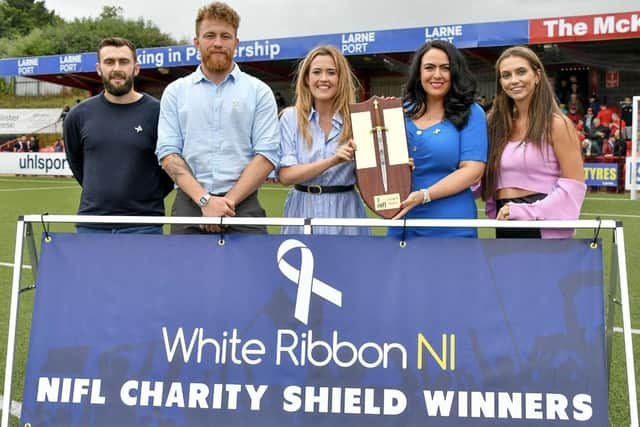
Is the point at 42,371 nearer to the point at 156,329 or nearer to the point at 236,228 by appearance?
the point at 156,329

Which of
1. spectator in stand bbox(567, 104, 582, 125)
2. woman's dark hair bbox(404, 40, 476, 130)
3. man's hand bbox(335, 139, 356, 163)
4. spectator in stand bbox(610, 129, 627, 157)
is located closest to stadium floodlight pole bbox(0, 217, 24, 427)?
man's hand bbox(335, 139, 356, 163)

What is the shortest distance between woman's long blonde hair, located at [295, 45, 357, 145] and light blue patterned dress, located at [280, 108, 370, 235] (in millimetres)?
31

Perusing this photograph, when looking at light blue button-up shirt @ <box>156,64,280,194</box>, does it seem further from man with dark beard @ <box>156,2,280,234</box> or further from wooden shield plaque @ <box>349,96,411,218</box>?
wooden shield plaque @ <box>349,96,411,218</box>

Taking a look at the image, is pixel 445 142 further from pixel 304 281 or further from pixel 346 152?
pixel 304 281

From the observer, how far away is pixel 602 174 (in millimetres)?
17734

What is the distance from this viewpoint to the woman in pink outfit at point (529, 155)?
10.7 ft

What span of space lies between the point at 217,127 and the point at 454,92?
112 centimetres

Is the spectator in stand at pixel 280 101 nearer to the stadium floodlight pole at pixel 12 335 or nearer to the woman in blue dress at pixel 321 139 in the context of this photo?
the woman in blue dress at pixel 321 139

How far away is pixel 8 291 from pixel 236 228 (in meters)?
4.01

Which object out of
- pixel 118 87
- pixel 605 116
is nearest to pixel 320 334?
pixel 118 87

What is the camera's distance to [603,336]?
2848 mm

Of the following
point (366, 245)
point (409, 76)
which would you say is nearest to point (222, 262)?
point (366, 245)

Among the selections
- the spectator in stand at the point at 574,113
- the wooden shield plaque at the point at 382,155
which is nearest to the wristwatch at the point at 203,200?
the wooden shield plaque at the point at 382,155

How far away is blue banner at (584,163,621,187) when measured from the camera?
17.4 metres
